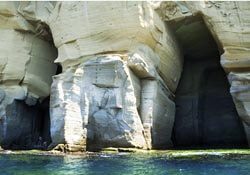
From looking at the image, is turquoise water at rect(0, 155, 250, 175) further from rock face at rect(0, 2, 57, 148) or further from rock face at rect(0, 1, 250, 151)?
rock face at rect(0, 2, 57, 148)

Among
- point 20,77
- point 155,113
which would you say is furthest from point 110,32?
point 20,77

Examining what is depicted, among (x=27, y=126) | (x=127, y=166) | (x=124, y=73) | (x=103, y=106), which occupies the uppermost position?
(x=124, y=73)

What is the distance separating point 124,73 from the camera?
17656mm

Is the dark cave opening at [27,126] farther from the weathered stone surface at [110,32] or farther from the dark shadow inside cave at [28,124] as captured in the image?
the weathered stone surface at [110,32]

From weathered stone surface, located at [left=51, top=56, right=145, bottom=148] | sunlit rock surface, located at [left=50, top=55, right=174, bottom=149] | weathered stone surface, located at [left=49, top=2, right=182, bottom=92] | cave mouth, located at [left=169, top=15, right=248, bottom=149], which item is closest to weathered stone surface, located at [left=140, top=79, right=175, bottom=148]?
sunlit rock surface, located at [left=50, top=55, right=174, bottom=149]

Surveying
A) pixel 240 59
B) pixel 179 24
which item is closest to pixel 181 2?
pixel 179 24

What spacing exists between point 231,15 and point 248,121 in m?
4.72

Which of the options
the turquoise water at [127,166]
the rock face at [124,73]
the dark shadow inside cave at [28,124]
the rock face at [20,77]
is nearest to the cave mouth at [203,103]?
the rock face at [124,73]

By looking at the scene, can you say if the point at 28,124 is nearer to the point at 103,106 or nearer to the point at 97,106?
the point at 97,106

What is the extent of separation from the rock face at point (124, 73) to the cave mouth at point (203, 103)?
0.06 m

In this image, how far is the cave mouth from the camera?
2234 cm

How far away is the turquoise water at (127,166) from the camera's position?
10.5 meters

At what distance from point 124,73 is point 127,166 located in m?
6.57

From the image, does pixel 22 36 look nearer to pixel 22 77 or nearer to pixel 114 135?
pixel 22 77
